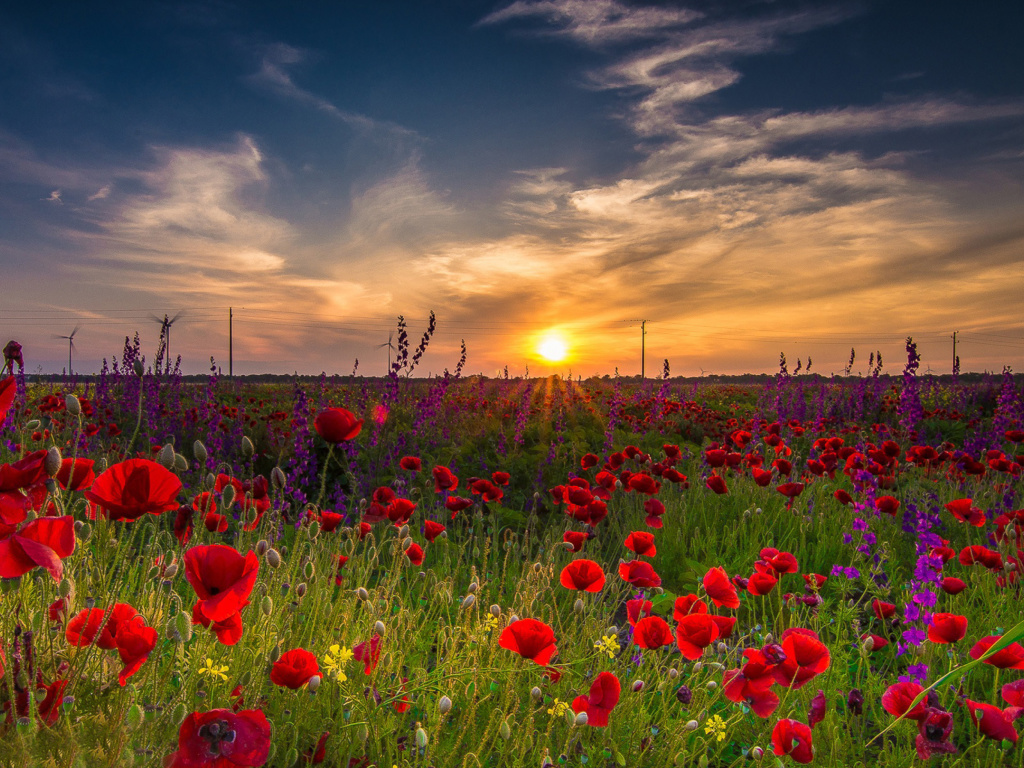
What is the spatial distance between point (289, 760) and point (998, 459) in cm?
495

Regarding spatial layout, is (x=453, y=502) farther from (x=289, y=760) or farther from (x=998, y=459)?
(x=998, y=459)

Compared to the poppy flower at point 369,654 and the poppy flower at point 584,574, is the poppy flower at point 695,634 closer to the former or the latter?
the poppy flower at point 584,574

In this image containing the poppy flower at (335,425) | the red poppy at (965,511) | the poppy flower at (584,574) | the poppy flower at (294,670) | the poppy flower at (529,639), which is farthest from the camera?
the red poppy at (965,511)

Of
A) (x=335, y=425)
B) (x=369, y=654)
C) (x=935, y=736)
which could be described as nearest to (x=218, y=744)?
(x=369, y=654)

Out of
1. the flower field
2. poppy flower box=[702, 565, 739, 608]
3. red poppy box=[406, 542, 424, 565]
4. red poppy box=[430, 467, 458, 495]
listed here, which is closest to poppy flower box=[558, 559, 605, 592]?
the flower field

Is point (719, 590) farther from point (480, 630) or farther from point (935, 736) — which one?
point (480, 630)

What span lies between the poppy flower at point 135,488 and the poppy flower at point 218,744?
0.40m

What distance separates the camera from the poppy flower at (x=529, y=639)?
154cm

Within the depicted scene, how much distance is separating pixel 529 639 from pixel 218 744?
74 centimetres

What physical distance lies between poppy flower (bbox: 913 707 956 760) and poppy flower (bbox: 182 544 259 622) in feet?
5.32

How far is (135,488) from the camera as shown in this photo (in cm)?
120

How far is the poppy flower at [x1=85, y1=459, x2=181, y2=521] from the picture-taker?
1191 millimetres

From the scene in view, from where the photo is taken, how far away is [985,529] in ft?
15.6

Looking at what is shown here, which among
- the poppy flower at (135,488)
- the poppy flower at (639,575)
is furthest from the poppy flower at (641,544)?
the poppy flower at (135,488)
